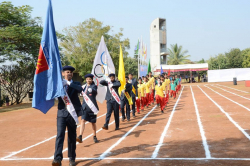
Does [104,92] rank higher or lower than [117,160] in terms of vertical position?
higher

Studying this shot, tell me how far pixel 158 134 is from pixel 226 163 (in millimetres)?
3244

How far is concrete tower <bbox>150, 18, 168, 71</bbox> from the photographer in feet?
180

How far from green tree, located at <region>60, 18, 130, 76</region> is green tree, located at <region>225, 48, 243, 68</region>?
38511mm

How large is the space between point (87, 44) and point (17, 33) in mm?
18482

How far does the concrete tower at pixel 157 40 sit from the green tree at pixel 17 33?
33.8 metres

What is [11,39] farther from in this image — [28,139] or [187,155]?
[187,155]

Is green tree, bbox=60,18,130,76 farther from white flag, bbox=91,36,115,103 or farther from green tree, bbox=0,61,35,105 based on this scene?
white flag, bbox=91,36,115,103

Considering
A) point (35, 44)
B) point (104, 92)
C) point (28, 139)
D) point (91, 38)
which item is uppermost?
point (91, 38)

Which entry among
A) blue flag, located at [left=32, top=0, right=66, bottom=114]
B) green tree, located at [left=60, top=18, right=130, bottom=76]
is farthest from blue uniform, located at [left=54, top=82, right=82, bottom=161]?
green tree, located at [left=60, top=18, right=130, bottom=76]

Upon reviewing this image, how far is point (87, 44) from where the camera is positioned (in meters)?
38.7

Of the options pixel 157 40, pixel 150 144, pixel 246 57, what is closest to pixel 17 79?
pixel 150 144

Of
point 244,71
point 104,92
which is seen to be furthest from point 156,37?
point 104,92

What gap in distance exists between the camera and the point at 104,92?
9.49 metres

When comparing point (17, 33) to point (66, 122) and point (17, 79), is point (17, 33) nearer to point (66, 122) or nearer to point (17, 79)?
point (17, 79)
